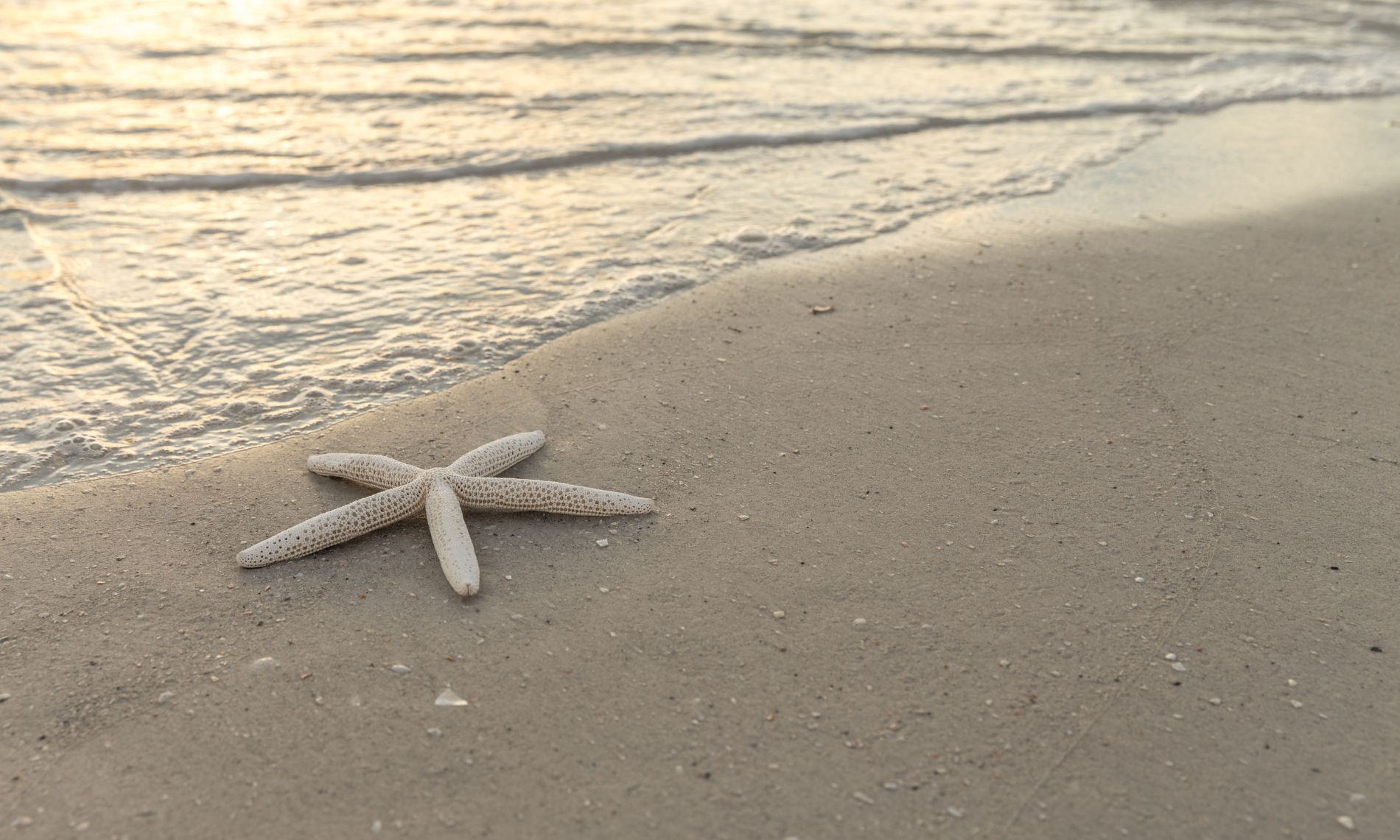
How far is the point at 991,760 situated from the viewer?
2.84m

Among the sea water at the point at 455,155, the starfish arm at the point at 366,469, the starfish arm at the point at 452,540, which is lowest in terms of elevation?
the starfish arm at the point at 452,540

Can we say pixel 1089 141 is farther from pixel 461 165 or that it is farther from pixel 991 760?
pixel 991 760

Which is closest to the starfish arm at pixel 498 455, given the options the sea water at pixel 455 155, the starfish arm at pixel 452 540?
the starfish arm at pixel 452 540

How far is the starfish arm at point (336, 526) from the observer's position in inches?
141

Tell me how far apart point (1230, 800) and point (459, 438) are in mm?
2962

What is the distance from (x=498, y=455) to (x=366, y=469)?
0.47 meters

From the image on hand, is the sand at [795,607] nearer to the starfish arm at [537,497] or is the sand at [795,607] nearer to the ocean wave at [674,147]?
the starfish arm at [537,497]

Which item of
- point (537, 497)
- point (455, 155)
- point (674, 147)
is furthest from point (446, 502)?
point (674, 147)

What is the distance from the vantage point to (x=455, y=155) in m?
8.09

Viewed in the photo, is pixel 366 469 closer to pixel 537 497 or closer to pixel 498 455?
pixel 498 455

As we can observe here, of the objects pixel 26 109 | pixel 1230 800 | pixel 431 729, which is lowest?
pixel 1230 800

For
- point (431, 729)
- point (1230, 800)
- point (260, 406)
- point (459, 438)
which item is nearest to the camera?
point (1230, 800)

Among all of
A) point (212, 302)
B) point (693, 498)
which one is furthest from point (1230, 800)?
point (212, 302)

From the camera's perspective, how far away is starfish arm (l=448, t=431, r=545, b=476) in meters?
3.98
